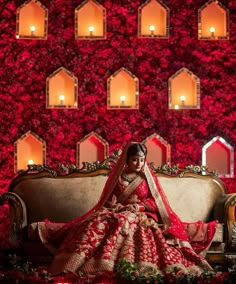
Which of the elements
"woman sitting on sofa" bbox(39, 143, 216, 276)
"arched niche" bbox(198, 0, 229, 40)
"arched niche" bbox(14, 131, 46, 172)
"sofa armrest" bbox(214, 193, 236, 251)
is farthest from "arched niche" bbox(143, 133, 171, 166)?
"woman sitting on sofa" bbox(39, 143, 216, 276)

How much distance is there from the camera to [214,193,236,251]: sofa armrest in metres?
5.50

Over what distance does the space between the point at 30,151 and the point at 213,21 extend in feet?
8.68

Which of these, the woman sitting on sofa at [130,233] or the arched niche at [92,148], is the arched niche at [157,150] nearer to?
the arched niche at [92,148]

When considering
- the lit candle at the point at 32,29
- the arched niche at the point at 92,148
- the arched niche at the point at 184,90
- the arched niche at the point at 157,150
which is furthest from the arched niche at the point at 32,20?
the arched niche at the point at 157,150

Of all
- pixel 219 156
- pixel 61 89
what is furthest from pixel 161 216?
pixel 61 89

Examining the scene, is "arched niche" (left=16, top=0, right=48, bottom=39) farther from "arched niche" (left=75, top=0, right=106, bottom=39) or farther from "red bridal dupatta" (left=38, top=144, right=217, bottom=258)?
"red bridal dupatta" (left=38, top=144, right=217, bottom=258)

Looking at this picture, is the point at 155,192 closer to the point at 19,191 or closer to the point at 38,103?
the point at 19,191

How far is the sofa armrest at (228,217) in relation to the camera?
5.50 meters

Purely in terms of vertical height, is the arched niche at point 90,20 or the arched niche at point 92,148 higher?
the arched niche at point 90,20

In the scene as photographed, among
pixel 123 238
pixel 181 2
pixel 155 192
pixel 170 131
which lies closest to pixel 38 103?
pixel 170 131

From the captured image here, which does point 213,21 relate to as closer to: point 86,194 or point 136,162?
point 86,194

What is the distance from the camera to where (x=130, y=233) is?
4.83m

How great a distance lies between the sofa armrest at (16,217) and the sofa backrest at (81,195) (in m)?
0.21

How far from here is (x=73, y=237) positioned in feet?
16.0
